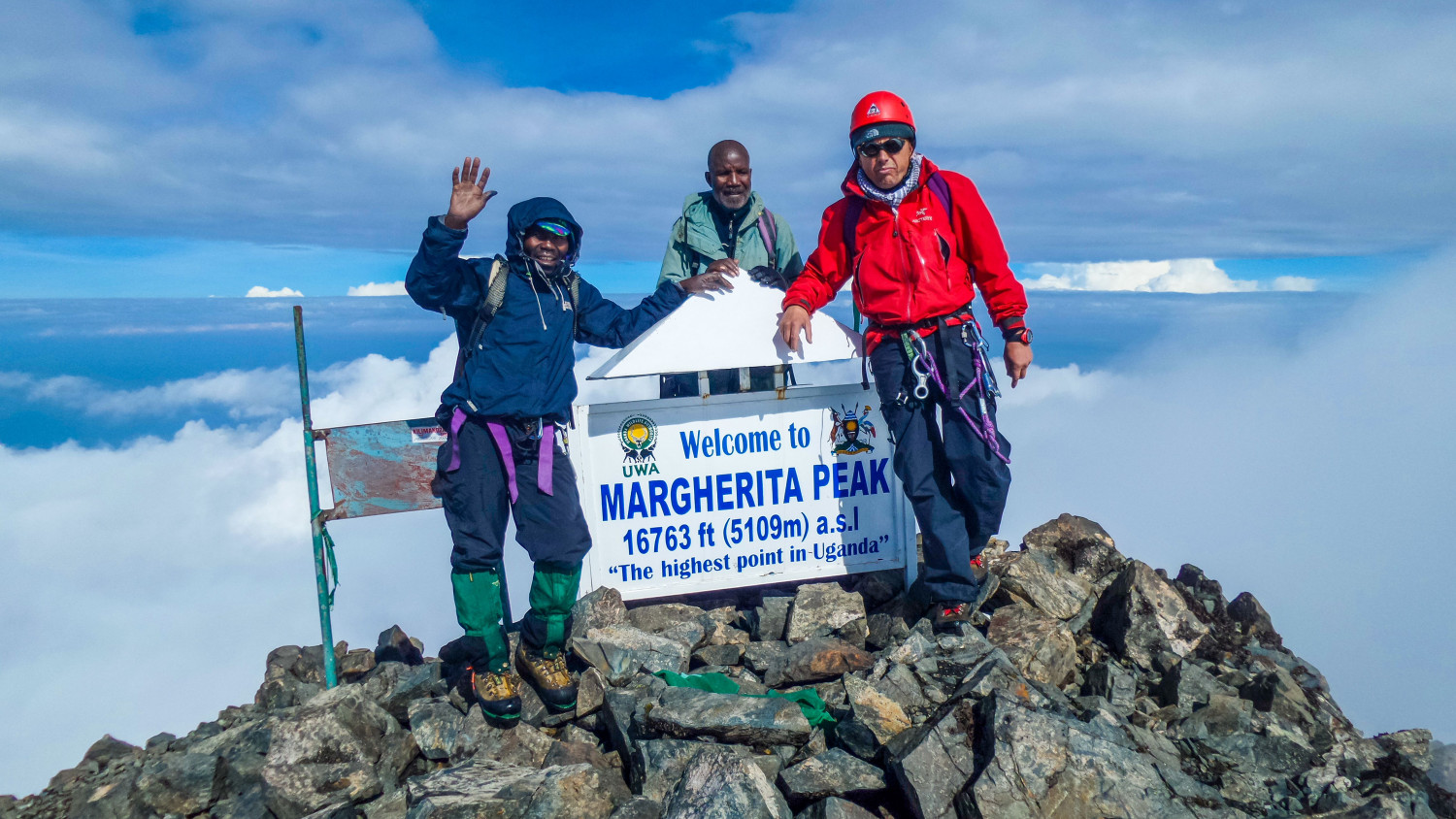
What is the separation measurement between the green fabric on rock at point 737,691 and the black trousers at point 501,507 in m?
0.82

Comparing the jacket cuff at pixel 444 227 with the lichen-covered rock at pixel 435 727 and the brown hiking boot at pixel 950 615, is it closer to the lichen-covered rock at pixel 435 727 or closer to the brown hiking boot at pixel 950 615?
the lichen-covered rock at pixel 435 727

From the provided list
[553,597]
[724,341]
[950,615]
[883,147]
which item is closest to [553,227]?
[724,341]

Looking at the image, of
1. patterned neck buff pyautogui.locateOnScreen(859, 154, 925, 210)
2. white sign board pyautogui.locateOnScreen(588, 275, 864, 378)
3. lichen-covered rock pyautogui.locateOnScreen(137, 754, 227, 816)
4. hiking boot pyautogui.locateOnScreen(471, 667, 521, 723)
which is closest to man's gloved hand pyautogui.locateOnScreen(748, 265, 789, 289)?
white sign board pyautogui.locateOnScreen(588, 275, 864, 378)

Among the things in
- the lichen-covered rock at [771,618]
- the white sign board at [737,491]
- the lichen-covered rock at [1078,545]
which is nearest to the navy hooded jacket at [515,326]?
the white sign board at [737,491]

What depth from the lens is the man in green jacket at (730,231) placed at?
6051 mm

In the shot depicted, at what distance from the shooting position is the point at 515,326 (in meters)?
4.73

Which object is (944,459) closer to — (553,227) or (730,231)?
(730,231)

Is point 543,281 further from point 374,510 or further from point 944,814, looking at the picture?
point 944,814

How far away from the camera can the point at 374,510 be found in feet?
18.7

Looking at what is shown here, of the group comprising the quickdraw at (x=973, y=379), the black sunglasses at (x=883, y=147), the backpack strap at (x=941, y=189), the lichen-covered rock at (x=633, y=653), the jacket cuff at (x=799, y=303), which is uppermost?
the black sunglasses at (x=883, y=147)

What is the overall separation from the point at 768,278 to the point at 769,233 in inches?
21.8

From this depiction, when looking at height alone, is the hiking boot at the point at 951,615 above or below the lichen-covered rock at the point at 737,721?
above

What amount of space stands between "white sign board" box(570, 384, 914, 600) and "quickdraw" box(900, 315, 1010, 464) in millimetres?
1140

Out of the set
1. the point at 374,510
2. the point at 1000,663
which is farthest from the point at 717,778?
the point at 374,510
